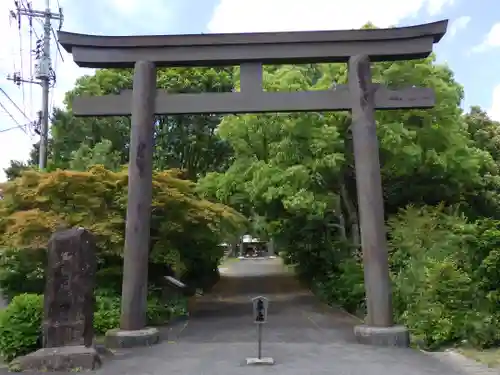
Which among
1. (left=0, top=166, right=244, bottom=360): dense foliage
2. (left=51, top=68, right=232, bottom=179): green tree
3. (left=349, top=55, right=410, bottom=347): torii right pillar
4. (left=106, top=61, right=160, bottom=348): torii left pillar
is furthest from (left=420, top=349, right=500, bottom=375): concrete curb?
(left=51, top=68, right=232, bottom=179): green tree

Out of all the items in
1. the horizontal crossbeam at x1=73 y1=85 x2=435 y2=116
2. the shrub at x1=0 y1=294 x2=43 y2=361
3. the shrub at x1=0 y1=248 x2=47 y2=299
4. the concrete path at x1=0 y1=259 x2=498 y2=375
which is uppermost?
the horizontal crossbeam at x1=73 y1=85 x2=435 y2=116

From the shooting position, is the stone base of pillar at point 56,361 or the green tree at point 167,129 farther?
the green tree at point 167,129

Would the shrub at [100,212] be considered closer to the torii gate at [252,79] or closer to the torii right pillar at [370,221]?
the torii gate at [252,79]

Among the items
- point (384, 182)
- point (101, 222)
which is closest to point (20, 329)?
point (101, 222)

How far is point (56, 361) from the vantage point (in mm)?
8430

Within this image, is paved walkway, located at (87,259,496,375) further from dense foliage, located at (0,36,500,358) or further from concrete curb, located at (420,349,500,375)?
dense foliage, located at (0,36,500,358)

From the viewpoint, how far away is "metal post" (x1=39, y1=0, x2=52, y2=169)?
22.6 meters

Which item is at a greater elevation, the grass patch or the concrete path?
the grass patch

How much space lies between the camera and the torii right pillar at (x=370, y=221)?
10.5 metres

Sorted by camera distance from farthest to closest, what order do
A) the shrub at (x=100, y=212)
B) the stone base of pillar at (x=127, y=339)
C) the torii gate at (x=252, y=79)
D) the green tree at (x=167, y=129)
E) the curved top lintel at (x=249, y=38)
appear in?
1. the green tree at (x=167, y=129)
2. the shrub at (x=100, y=212)
3. the curved top lintel at (x=249, y=38)
4. the torii gate at (x=252, y=79)
5. the stone base of pillar at (x=127, y=339)

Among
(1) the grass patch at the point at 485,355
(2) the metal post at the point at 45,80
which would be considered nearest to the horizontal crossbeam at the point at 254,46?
(1) the grass patch at the point at 485,355

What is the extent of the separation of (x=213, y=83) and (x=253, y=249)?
5003 centimetres

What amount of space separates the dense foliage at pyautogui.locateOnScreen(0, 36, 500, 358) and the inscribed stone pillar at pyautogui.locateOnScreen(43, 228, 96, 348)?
388 cm

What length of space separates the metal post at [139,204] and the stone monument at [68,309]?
165cm
